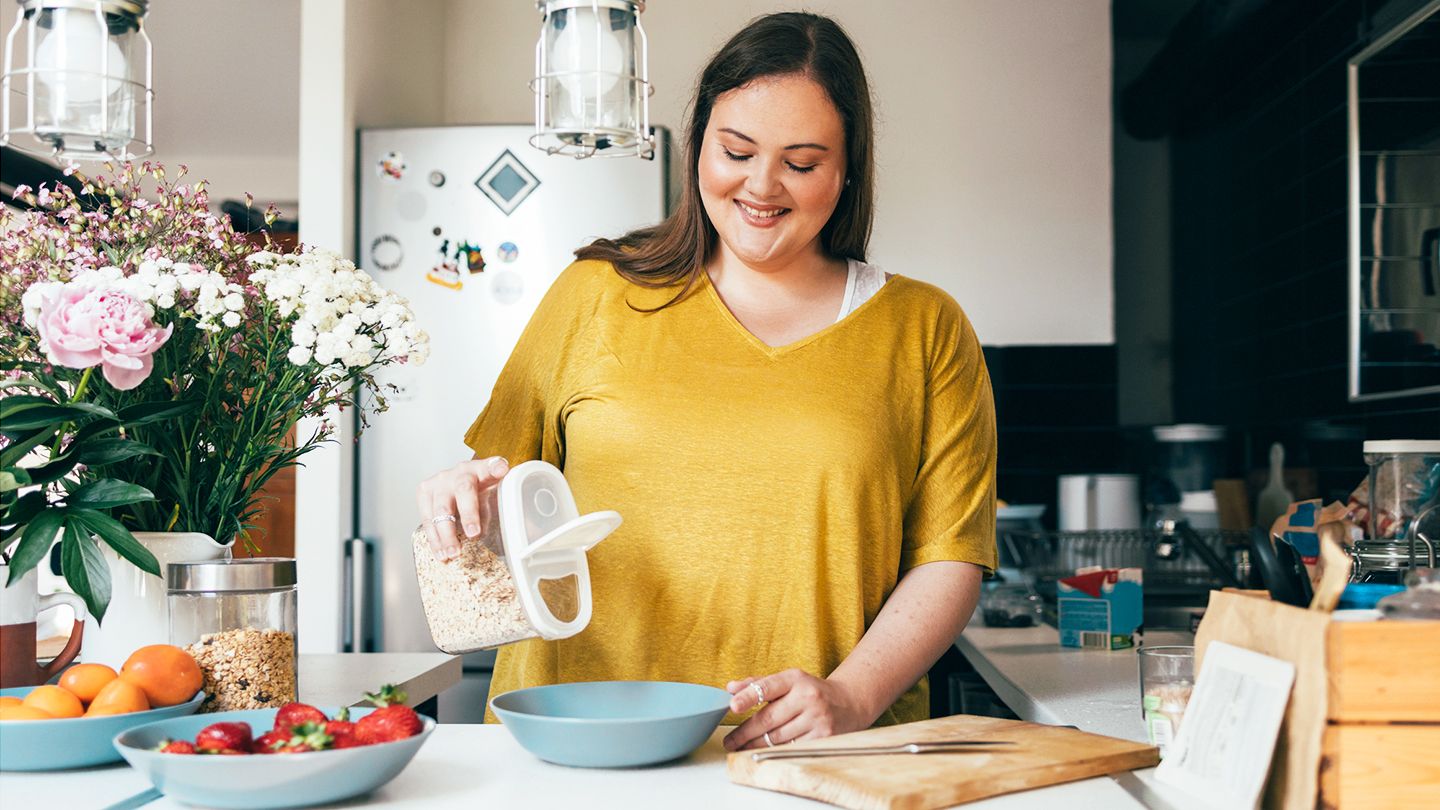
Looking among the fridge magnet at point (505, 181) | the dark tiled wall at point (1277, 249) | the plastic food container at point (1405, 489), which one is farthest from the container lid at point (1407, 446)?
the fridge magnet at point (505, 181)

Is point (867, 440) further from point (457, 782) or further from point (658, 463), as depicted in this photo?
point (457, 782)

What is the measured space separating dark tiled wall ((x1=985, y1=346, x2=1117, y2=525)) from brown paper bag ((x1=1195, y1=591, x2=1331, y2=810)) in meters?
2.77

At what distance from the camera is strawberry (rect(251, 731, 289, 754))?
3.03ft

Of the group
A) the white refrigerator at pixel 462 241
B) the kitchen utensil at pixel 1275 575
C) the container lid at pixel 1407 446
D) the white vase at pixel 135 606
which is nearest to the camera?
the kitchen utensil at pixel 1275 575

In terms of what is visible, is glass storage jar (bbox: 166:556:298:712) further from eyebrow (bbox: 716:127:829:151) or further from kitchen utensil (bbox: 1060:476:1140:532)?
kitchen utensil (bbox: 1060:476:1140:532)

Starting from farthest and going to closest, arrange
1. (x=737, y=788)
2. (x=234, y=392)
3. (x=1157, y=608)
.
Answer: (x=1157, y=608), (x=234, y=392), (x=737, y=788)

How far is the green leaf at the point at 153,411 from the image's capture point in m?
1.23

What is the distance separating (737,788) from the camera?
100cm

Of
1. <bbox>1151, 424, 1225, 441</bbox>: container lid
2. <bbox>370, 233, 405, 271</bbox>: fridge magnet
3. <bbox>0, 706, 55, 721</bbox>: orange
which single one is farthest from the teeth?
<bbox>1151, 424, 1225, 441</bbox>: container lid

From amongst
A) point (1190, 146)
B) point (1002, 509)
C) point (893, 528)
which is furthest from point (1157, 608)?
point (1190, 146)

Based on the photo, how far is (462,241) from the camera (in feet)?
10.4

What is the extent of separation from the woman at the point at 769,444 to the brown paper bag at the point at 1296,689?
1.48 ft

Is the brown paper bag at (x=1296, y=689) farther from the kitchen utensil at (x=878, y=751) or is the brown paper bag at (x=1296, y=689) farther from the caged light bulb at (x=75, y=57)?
the caged light bulb at (x=75, y=57)

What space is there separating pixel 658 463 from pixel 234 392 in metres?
0.46
